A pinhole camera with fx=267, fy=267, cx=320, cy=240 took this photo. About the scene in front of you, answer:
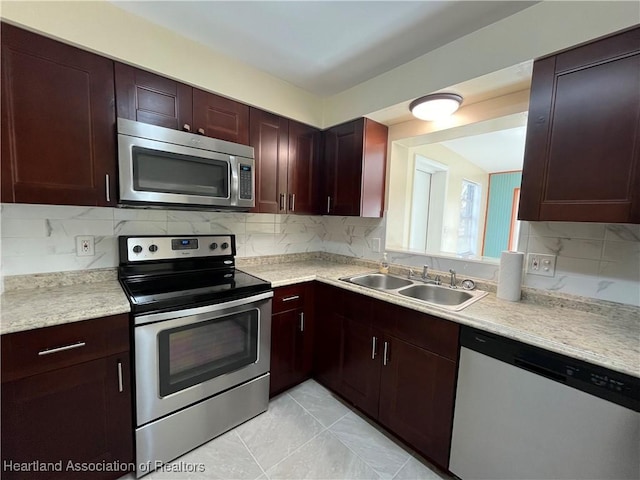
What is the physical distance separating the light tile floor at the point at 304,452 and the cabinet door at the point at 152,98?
195 cm

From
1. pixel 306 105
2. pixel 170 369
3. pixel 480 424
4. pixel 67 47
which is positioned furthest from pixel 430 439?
pixel 67 47

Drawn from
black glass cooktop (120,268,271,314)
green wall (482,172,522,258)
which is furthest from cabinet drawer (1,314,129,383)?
green wall (482,172,522,258)

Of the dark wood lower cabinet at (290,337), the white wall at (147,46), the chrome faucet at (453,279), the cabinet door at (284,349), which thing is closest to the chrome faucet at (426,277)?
the chrome faucet at (453,279)

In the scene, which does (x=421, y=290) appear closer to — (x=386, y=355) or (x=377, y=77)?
(x=386, y=355)

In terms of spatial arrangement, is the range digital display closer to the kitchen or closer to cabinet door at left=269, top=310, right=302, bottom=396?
the kitchen

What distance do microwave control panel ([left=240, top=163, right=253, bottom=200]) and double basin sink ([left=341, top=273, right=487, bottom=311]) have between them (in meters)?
0.94

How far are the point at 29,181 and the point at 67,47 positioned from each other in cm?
68

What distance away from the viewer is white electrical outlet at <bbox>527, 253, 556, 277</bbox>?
1.52 meters

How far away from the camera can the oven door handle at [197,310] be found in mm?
1309

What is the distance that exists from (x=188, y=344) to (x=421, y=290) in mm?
1592

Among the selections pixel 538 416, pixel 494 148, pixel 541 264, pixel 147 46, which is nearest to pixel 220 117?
pixel 147 46

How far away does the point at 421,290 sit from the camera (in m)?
2.00

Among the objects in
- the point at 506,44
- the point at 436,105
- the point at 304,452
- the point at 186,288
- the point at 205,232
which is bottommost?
the point at 304,452

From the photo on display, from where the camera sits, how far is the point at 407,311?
1536 mm
